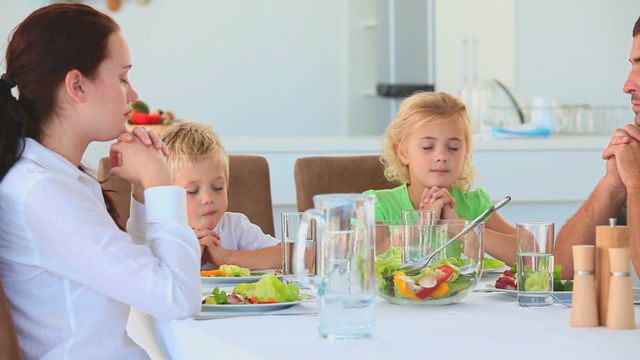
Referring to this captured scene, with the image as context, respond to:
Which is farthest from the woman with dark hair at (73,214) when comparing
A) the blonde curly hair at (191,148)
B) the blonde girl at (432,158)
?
the blonde girl at (432,158)

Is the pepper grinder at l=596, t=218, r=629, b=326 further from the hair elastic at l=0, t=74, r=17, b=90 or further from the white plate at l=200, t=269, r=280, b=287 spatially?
the hair elastic at l=0, t=74, r=17, b=90

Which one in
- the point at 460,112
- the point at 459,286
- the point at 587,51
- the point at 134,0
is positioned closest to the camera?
the point at 459,286

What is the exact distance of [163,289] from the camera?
4.57 ft

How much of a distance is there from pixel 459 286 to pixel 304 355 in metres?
0.41

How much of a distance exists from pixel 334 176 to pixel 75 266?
1.28 metres

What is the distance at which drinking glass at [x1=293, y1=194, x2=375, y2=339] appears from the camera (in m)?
1.20

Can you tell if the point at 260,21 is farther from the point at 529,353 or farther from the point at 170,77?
the point at 529,353

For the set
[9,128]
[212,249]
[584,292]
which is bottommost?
[212,249]

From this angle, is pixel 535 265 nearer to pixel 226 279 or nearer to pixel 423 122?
pixel 226 279

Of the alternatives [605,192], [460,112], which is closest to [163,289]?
[605,192]

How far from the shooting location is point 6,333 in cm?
134

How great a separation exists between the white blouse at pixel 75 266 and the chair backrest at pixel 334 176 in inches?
43.6

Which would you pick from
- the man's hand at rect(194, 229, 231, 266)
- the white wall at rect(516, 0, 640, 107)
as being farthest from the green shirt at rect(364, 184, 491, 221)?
the white wall at rect(516, 0, 640, 107)

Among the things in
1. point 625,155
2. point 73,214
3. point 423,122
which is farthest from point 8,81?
point 423,122
